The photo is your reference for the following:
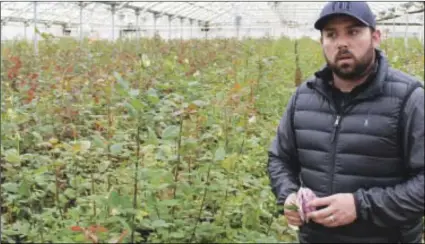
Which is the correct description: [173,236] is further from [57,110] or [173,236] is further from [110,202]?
[57,110]

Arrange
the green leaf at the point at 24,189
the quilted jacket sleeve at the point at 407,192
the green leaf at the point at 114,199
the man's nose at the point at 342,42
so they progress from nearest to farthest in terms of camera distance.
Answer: the quilted jacket sleeve at the point at 407,192, the man's nose at the point at 342,42, the green leaf at the point at 114,199, the green leaf at the point at 24,189

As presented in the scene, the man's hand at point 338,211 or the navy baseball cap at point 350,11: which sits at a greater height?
the navy baseball cap at point 350,11

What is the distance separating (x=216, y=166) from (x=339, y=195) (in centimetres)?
132

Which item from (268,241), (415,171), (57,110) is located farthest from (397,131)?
(57,110)

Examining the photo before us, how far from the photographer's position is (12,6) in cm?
1920

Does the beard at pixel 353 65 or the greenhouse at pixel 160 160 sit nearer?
the beard at pixel 353 65

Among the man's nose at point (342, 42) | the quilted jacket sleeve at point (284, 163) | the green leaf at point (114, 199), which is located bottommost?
the green leaf at point (114, 199)

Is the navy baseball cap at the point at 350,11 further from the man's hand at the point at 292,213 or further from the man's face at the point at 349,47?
the man's hand at the point at 292,213

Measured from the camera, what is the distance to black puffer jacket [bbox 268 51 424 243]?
152 centimetres

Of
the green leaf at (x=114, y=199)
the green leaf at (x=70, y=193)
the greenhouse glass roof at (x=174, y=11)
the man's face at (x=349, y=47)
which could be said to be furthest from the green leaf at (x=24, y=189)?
the greenhouse glass roof at (x=174, y=11)

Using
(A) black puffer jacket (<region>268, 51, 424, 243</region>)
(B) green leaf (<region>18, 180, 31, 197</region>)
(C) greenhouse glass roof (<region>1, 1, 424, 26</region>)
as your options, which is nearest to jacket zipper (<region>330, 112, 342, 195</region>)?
(A) black puffer jacket (<region>268, 51, 424, 243</region>)

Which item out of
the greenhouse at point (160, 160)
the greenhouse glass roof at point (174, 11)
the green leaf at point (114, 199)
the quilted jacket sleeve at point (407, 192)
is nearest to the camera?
the quilted jacket sleeve at point (407, 192)

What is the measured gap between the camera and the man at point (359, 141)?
5.02ft

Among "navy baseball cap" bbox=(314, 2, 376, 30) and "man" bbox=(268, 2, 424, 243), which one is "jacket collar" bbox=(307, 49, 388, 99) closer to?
"man" bbox=(268, 2, 424, 243)
